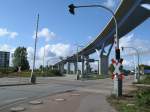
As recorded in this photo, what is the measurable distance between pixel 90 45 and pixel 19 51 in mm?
67291

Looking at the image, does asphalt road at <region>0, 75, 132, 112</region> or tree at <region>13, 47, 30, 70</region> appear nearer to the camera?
asphalt road at <region>0, 75, 132, 112</region>

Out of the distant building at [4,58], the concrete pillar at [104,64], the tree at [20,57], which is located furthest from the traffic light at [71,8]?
the tree at [20,57]

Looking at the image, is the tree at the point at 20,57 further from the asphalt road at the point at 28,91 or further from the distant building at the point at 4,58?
the asphalt road at the point at 28,91

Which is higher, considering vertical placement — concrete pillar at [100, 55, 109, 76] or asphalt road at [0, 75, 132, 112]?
concrete pillar at [100, 55, 109, 76]

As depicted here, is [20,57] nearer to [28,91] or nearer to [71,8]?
[28,91]

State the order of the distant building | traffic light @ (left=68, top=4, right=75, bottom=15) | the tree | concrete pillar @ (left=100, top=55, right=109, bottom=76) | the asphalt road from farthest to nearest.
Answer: the tree
the distant building
concrete pillar @ (left=100, top=55, right=109, bottom=76)
traffic light @ (left=68, top=4, right=75, bottom=15)
the asphalt road

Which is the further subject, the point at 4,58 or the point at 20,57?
the point at 20,57

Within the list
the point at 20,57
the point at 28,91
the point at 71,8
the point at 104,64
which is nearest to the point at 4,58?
the point at 20,57

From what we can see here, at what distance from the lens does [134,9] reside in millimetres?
42750

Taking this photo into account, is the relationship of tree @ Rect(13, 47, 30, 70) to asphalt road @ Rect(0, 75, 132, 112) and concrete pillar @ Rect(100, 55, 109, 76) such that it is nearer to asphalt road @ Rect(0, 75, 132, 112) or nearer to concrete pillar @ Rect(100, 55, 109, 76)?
concrete pillar @ Rect(100, 55, 109, 76)

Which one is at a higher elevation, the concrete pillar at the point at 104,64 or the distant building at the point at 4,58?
the distant building at the point at 4,58

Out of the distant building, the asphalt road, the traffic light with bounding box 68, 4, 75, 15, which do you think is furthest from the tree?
the traffic light with bounding box 68, 4, 75, 15

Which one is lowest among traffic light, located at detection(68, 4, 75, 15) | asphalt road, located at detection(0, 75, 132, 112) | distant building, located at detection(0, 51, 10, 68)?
asphalt road, located at detection(0, 75, 132, 112)

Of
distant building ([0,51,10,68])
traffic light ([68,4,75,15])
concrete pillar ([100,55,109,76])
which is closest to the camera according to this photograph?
traffic light ([68,4,75,15])
